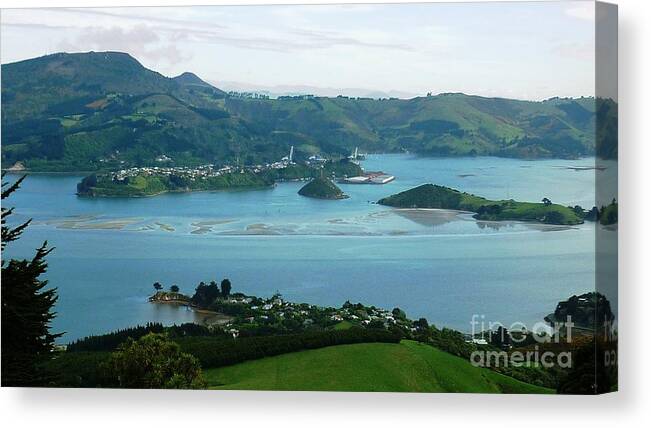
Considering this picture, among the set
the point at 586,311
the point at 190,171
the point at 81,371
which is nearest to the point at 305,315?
the point at 190,171

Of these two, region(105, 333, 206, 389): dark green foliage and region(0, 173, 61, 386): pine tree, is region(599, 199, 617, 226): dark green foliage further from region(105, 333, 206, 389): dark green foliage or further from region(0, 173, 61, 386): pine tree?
region(0, 173, 61, 386): pine tree

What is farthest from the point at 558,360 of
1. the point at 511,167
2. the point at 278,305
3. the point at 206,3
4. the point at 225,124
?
the point at 206,3

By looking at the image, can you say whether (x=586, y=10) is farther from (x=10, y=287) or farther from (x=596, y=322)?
(x=10, y=287)

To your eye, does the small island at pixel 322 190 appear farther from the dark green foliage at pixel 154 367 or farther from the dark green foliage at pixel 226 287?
the dark green foliage at pixel 154 367

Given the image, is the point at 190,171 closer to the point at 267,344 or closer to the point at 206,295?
the point at 206,295

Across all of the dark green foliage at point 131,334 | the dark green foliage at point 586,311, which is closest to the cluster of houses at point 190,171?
the dark green foliage at point 131,334

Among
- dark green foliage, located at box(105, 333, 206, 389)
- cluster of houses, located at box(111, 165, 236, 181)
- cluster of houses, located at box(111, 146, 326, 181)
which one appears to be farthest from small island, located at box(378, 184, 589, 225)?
dark green foliage, located at box(105, 333, 206, 389)
